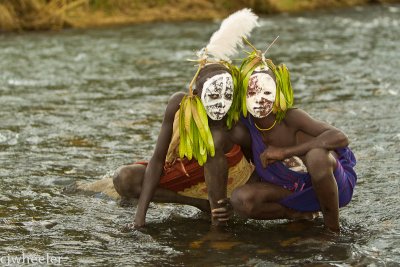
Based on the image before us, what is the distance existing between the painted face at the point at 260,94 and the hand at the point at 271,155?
0.23 metres

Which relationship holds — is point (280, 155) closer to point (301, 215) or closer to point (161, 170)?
point (301, 215)

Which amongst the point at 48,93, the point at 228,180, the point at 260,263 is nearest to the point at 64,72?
the point at 48,93

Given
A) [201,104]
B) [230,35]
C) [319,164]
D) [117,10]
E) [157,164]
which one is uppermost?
[117,10]

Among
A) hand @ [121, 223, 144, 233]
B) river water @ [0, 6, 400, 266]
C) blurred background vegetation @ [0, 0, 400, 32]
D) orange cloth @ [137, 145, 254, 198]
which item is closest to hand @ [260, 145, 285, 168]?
orange cloth @ [137, 145, 254, 198]

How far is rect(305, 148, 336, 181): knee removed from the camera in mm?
5074

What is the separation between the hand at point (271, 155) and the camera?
528 cm

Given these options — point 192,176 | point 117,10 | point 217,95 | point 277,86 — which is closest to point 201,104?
point 217,95

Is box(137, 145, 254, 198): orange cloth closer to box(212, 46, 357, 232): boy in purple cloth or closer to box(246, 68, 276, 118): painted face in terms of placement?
box(212, 46, 357, 232): boy in purple cloth

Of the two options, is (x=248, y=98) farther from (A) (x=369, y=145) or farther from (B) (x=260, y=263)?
(A) (x=369, y=145)

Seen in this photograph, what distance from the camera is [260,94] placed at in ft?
17.4

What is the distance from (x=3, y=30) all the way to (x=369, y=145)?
Result: 1213cm

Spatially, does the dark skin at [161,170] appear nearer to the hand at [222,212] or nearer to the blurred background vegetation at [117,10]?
the hand at [222,212]

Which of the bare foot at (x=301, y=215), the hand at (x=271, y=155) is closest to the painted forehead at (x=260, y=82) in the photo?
the hand at (x=271, y=155)

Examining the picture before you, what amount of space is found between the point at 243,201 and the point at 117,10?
16.0 metres
